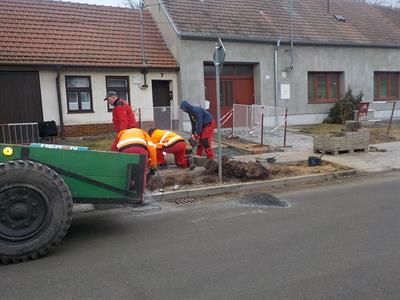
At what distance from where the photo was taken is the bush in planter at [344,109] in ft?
66.5

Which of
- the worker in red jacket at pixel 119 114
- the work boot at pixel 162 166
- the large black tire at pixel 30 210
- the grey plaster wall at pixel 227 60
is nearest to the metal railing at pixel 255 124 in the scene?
the grey plaster wall at pixel 227 60

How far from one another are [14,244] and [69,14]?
48.6ft

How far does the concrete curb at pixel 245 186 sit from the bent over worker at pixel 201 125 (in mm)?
2351

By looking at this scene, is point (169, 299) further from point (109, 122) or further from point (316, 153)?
point (109, 122)

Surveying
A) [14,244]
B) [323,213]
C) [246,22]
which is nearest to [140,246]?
[14,244]

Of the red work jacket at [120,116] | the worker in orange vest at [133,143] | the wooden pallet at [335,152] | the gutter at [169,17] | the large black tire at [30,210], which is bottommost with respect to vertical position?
the wooden pallet at [335,152]

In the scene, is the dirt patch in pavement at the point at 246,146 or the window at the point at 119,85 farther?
the window at the point at 119,85

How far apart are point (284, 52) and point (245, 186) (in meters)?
12.5

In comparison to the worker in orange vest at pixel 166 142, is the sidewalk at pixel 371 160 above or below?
below

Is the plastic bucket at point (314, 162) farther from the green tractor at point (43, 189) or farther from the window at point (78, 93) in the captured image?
the window at point (78, 93)

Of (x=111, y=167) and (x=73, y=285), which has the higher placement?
(x=111, y=167)

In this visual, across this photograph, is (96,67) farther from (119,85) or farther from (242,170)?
(242,170)

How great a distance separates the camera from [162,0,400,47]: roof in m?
18.1

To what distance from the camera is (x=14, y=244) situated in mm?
4609
